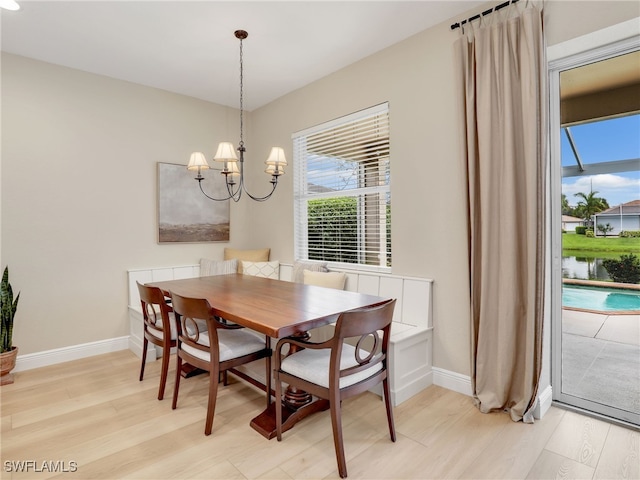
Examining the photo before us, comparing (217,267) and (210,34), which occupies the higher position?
(210,34)

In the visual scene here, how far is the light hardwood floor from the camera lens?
175cm

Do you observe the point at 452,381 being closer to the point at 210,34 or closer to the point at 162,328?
the point at 162,328

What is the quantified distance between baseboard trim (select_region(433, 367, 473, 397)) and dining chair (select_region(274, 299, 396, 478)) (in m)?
0.82

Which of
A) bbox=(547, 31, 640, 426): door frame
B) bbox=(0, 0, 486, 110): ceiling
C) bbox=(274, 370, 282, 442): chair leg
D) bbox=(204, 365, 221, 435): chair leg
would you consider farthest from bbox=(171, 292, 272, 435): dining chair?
bbox=(0, 0, 486, 110): ceiling

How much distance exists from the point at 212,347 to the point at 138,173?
2.46 m

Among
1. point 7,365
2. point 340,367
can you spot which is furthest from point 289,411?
point 7,365

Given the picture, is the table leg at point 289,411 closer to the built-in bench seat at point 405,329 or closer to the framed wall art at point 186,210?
the built-in bench seat at point 405,329

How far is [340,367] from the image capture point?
5.95 ft

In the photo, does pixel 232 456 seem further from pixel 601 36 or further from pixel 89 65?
pixel 89 65

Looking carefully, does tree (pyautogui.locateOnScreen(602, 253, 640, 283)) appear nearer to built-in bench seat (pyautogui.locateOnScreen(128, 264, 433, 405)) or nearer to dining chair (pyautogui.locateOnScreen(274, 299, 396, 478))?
built-in bench seat (pyautogui.locateOnScreen(128, 264, 433, 405))

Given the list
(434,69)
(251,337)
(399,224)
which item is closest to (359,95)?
(434,69)

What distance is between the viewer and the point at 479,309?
2.40 metres

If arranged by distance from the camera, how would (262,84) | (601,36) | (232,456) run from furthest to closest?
(262,84) < (601,36) < (232,456)

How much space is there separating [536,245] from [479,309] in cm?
56
